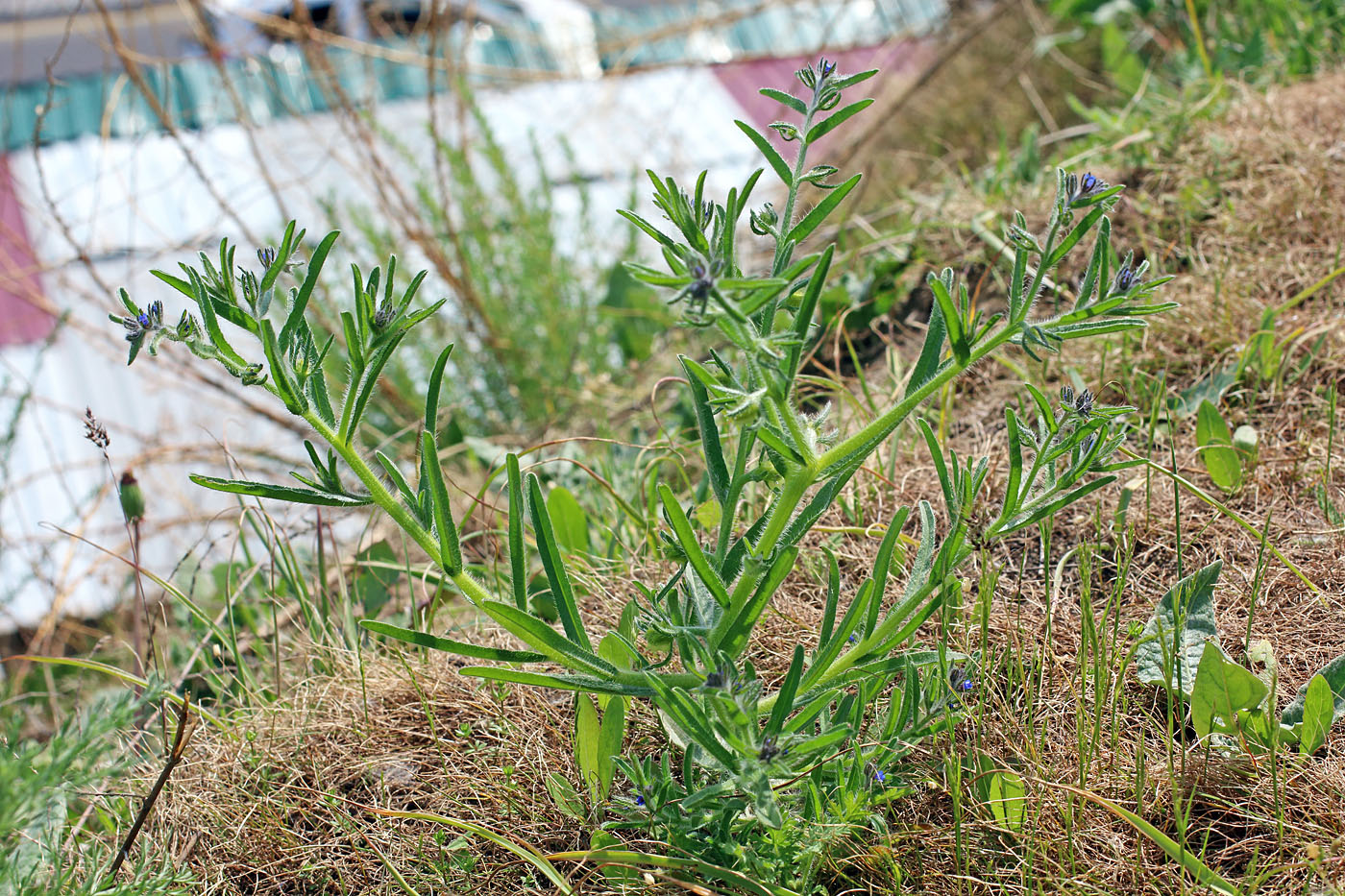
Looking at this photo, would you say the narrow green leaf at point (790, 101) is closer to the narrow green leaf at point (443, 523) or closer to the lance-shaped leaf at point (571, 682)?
the narrow green leaf at point (443, 523)

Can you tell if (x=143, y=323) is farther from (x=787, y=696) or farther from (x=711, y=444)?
(x=787, y=696)

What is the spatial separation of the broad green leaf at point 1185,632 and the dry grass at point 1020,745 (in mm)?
35

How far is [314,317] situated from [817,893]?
2.92m

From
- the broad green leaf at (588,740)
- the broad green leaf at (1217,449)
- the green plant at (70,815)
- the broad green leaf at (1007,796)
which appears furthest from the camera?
the broad green leaf at (1217,449)

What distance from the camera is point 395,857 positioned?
1289mm

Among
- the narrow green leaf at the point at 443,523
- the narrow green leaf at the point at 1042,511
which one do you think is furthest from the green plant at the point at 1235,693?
the narrow green leaf at the point at 443,523

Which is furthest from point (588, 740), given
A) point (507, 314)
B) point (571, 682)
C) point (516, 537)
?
point (507, 314)

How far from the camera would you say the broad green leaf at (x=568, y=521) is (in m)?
1.74

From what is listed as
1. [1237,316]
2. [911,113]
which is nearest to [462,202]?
[911,113]

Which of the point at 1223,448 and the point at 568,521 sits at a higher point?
the point at 568,521

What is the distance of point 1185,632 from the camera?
1313 millimetres

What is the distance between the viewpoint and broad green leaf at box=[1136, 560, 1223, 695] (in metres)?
1.28

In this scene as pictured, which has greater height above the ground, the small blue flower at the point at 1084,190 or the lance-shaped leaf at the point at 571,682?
the small blue flower at the point at 1084,190

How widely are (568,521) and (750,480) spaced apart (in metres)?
0.69
